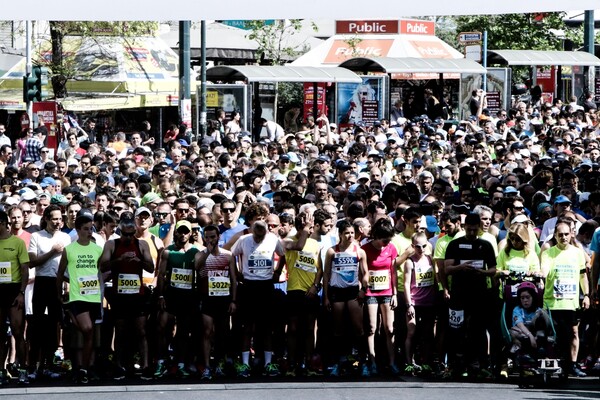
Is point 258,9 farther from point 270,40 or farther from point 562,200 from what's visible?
point 270,40

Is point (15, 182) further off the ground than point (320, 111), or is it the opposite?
point (320, 111)

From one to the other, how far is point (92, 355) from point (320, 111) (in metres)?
21.7

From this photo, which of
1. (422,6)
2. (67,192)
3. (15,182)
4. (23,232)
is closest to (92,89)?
(15,182)

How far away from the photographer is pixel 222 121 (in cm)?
2823

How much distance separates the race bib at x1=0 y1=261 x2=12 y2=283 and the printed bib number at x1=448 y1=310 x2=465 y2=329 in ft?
13.2

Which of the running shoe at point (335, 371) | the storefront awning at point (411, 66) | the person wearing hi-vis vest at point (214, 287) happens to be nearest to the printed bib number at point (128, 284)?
the person wearing hi-vis vest at point (214, 287)

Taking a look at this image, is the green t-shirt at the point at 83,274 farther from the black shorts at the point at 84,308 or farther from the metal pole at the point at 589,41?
the metal pole at the point at 589,41

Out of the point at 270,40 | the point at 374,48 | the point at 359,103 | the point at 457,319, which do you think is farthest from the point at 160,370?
the point at 374,48

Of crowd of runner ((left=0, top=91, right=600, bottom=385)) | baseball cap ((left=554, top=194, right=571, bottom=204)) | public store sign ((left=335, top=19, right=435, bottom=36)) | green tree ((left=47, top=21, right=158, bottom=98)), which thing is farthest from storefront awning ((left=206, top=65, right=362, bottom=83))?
crowd of runner ((left=0, top=91, right=600, bottom=385))

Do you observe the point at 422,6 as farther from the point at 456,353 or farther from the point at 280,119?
the point at 280,119

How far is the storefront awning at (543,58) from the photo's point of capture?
3647cm

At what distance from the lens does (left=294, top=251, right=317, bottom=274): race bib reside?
40.4ft

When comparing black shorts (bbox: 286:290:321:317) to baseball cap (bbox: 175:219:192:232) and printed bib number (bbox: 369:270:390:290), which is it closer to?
printed bib number (bbox: 369:270:390:290)

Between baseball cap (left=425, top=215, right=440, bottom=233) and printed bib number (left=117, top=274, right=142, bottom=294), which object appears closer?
printed bib number (left=117, top=274, right=142, bottom=294)
